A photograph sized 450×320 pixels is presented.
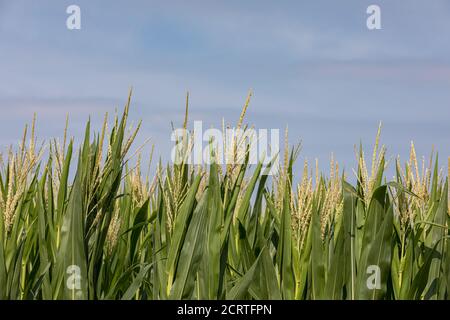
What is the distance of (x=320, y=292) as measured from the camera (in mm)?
3867

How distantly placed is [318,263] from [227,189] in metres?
0.69

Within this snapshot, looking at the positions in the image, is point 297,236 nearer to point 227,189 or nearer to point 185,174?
point 227,189

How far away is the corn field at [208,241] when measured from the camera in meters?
3.61

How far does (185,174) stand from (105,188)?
1.51ft

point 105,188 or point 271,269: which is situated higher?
point 105,188

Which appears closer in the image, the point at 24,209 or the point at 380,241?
the point at 380,241

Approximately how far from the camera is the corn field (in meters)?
3.61

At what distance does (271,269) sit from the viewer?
12.6ft

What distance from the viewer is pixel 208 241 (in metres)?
3.70

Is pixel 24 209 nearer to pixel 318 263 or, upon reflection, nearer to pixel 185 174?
pixel 185 174
